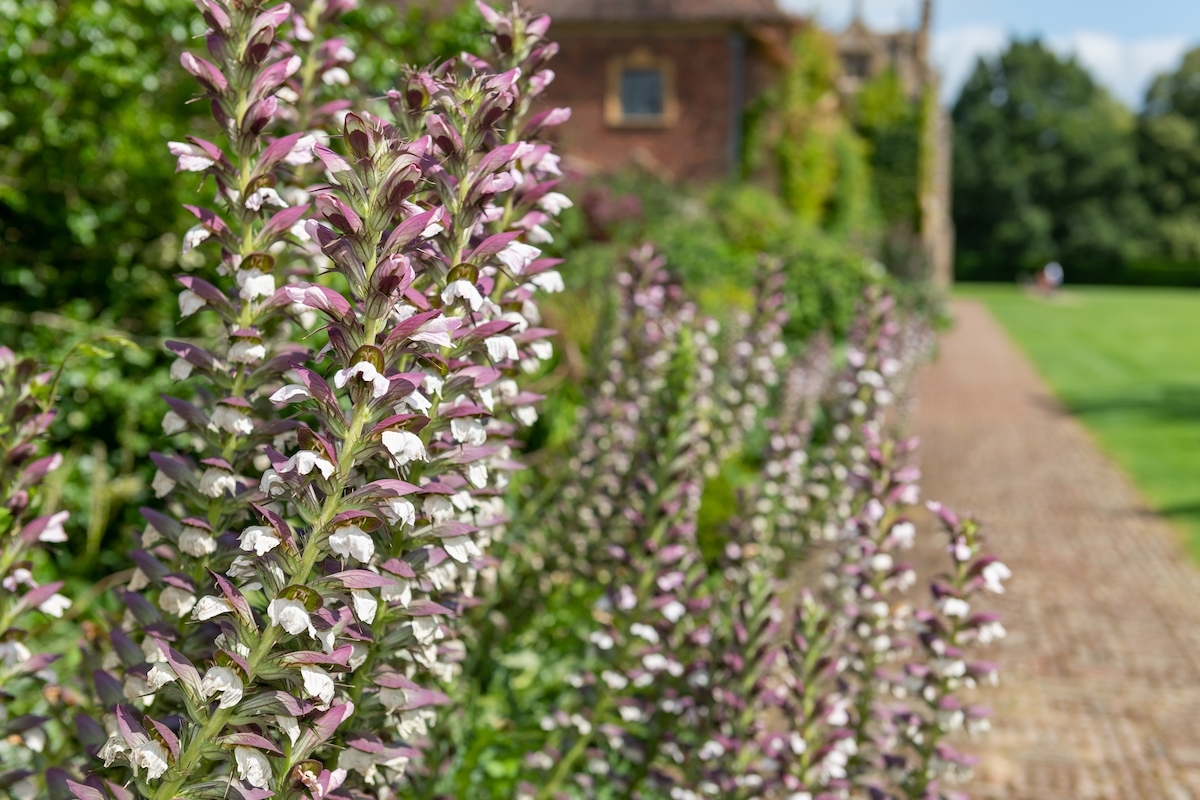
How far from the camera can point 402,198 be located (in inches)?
64.3

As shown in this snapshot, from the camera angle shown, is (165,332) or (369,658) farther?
(165,332)

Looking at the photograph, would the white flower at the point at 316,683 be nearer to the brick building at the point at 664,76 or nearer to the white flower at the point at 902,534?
the white flower at the point at 902,534

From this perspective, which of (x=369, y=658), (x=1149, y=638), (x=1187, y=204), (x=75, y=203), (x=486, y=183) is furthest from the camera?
(x=1187, y=204)

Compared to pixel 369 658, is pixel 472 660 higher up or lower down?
lower down

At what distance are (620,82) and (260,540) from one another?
971 inches

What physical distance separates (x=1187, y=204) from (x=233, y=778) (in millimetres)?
73464

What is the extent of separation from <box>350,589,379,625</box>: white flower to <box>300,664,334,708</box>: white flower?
0.11 meters

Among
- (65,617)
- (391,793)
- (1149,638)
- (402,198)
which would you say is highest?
(402,198)

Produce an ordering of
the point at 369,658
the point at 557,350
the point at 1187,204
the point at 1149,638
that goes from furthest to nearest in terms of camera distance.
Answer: the point at 1187,204 < the point at 557,350 < the point at 1149,638 < the point at 369,658

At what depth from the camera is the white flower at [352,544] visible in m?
1.60

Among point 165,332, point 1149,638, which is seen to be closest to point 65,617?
point 165,332

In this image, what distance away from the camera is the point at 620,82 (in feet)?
81.9

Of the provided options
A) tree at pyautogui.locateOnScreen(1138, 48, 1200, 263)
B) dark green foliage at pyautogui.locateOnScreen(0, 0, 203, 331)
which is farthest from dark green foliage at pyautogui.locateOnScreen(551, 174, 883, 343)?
tree at pyautogui.locateOnScreen(1138, 48, 1200, 263)

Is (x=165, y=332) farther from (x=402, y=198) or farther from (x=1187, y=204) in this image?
(x=1187, y=204)
